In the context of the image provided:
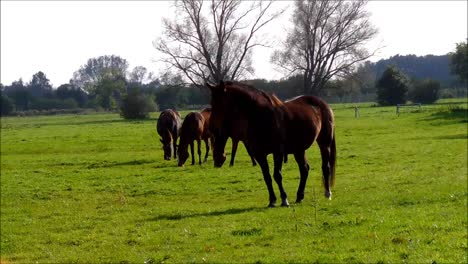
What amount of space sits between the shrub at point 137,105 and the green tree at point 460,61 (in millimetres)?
40860

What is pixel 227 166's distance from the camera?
67.6 ft

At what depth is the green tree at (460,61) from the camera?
78375 mm

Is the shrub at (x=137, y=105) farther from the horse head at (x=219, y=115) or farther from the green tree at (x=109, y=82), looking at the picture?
the horse head at (x=219, y=115)

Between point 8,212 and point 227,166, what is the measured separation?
8008mm

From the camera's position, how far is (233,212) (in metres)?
12.0

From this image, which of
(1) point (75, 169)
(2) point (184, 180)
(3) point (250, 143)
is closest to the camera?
(3) point (250, 143)

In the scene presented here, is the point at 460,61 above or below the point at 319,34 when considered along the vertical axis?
above

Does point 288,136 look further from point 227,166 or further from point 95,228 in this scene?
point 227,166

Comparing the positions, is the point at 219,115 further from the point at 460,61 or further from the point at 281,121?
the point at 460,61

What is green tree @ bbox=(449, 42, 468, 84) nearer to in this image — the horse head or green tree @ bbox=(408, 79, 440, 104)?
green tree @ bbox=(408, 79, 440, 104)

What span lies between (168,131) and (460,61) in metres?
66.1

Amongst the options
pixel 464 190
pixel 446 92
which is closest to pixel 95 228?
pixel 464 190

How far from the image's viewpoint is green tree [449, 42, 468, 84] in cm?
7838

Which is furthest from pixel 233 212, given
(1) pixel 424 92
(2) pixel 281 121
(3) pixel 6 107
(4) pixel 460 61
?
(3) pixel 6 107
